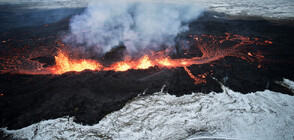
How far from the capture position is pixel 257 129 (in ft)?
16.6

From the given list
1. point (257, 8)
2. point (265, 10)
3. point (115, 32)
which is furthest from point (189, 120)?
point (257, 8)

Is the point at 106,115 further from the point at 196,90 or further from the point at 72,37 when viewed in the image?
the point at 72,37

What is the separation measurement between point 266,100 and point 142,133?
5.62m

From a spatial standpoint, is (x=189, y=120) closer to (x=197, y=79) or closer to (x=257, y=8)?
(x=197, y=79)

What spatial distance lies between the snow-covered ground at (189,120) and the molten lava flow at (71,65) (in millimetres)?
3569

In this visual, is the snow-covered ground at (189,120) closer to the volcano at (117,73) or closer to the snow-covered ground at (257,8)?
the volcano at (117,73)

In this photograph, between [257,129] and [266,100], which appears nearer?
[257,129]

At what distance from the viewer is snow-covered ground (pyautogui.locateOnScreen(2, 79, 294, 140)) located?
488 cm

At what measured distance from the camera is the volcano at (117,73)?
5.71m

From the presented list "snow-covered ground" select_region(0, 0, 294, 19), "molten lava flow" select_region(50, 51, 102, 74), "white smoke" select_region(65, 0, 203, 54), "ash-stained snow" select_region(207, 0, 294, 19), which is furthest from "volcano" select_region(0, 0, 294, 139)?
"snow-covered ground" select_region(0, 0, 294, 19)

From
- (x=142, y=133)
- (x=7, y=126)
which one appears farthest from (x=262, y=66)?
(x=7, y=126)

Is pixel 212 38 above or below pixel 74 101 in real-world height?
above

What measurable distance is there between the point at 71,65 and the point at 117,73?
3211mm

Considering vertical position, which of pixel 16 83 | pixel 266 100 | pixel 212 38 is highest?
pixel 212 38
